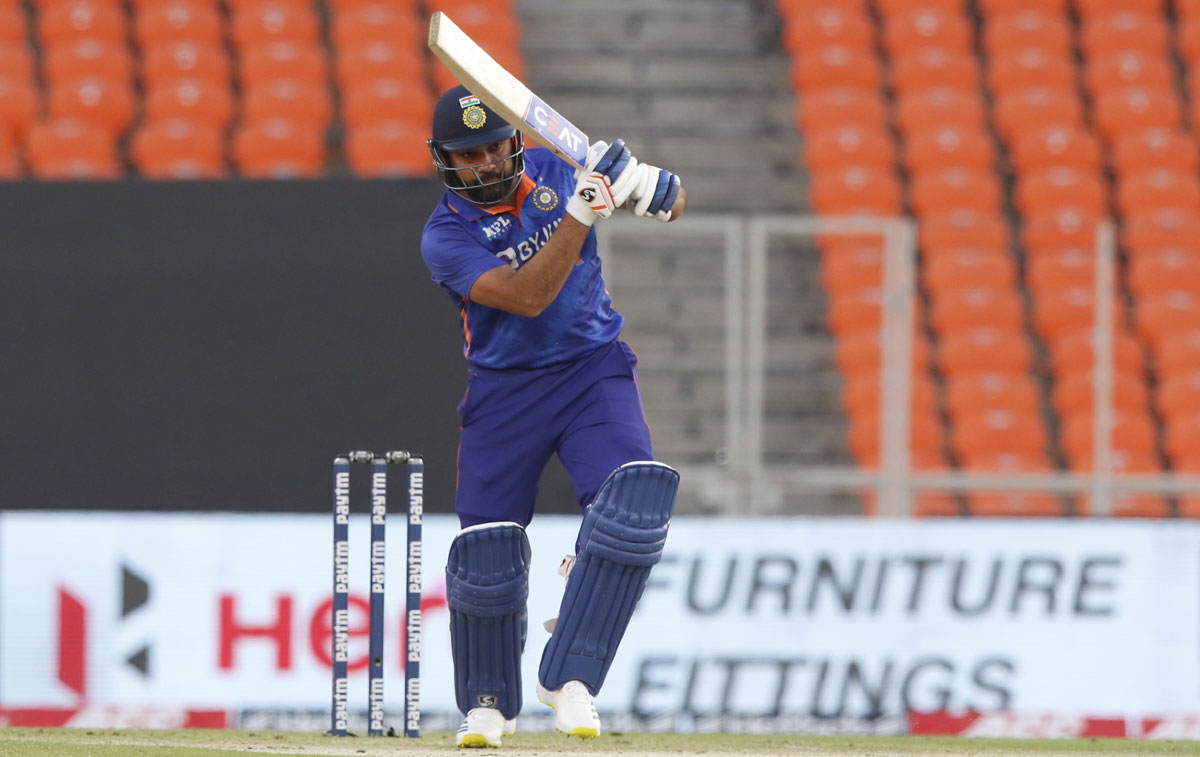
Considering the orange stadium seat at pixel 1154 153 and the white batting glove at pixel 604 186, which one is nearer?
the white batting glove at pixel 604 186

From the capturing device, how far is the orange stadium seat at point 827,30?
30.3ft

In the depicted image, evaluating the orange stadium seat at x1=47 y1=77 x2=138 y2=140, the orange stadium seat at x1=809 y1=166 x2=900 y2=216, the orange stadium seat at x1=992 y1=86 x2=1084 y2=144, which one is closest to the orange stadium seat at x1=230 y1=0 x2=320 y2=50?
the orange stadium seat at x1=47 y1=77 x2=138 y2=140

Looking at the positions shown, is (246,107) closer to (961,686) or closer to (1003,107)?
(1003,107)

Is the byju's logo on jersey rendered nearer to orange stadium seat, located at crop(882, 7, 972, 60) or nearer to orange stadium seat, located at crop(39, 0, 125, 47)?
orange stadium seat, located at crop(39, 0, 125, 47)

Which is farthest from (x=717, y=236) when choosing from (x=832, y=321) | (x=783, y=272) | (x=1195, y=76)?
(x=1195, y=76)

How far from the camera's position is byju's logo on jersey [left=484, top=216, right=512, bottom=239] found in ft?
13.9

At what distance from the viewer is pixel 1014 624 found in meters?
5.77

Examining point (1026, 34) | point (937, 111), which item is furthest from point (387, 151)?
point (1026, 34)

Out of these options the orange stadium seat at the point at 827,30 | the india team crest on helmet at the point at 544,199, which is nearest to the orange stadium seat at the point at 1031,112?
the orange stadium seat at the point at 827,30

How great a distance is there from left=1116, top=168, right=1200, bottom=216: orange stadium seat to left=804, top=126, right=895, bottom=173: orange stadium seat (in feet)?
4.08

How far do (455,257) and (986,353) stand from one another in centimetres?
393

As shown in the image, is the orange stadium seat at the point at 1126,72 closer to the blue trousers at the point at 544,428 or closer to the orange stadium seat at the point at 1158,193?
the orange stadium seat at the point at 1158,193

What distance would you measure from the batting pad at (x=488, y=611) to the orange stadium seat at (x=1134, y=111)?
583 centimetres

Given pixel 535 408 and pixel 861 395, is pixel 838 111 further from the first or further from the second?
pixel 535 408
